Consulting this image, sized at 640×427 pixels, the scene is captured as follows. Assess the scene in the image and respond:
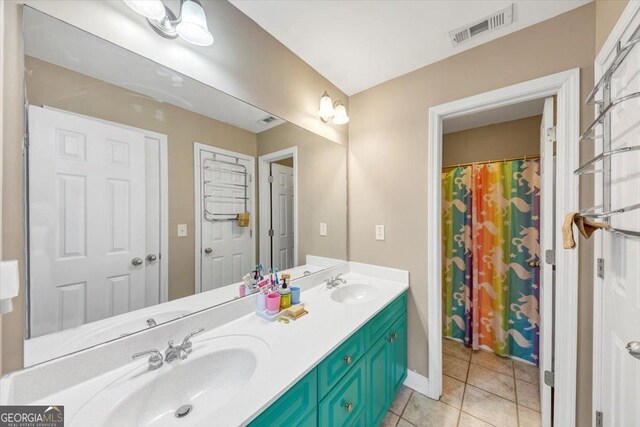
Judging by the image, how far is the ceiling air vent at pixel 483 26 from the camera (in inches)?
47.9

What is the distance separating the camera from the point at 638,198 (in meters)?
0.74

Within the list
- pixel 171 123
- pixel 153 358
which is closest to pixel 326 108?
pixel 171 123

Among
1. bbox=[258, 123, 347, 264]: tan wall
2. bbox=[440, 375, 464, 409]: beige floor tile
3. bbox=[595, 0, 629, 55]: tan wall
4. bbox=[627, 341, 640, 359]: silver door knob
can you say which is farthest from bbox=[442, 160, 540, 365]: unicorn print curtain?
bbox=[627, 341, 640, 359]: silver door knob

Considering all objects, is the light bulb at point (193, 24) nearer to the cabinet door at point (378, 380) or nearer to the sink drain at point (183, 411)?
the sink drain at point (183, 411)

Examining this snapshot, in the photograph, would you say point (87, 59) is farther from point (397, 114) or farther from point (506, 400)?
point (506, 400)

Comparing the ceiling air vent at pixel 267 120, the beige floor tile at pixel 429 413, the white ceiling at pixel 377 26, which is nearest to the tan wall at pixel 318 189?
the ceiling air vent at pixel 267 120

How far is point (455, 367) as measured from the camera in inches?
76.2

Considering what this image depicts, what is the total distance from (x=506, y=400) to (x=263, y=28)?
2.87m

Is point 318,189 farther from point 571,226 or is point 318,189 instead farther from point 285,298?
point 571,226

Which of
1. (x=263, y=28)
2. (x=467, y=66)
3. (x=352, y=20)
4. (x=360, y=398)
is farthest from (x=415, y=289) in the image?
(x=263, y=28)

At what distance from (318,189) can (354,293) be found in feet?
2.77

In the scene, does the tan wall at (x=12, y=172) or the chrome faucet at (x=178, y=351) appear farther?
the chrome faucet at (x=178, y=351)

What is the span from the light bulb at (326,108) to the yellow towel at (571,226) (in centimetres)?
144

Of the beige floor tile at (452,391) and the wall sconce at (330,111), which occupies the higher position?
the wall sconce at (330,111)
